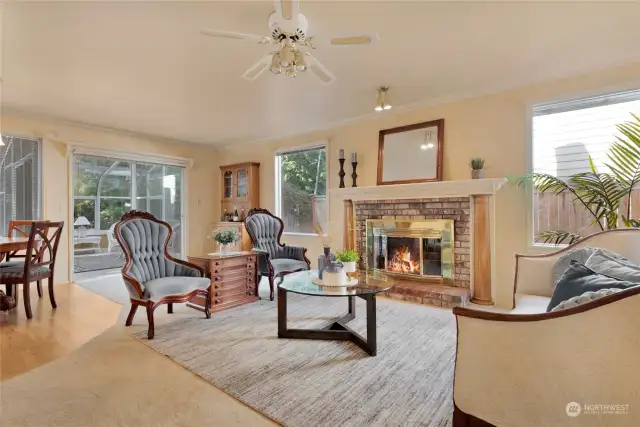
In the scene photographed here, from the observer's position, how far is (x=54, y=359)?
2.33m

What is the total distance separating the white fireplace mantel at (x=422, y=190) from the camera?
3488 mm

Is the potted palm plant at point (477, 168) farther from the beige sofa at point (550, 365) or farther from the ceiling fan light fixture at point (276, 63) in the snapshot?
the beige sofa at point (550, 365)

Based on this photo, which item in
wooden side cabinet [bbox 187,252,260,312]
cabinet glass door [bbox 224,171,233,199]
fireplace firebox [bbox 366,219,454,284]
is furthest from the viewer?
cabinet glass door [bbox 224,171,233,199]

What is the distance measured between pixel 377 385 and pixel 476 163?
2.68m

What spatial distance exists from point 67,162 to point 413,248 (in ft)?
17.3

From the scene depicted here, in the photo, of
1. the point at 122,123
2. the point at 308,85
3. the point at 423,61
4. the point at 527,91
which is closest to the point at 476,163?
the point at 527,91

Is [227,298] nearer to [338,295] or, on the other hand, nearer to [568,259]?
[338,295]

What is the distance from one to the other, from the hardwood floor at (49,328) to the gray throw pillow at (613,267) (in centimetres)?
366

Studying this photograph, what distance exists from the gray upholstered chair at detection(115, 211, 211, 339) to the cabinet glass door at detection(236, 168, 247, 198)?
289 cm

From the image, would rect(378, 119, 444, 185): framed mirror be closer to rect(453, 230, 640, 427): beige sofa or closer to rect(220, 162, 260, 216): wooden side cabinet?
rect(220, 162, 260, 216): wooden side cabinet

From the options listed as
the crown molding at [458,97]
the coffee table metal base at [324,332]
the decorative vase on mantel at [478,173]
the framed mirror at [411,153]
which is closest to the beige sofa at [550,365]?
the coffee table metal base at [324,332]

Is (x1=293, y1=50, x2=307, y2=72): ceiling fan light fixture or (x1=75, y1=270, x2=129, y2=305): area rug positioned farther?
(x1=75, y1=270, x2=129, y2=305): area rug

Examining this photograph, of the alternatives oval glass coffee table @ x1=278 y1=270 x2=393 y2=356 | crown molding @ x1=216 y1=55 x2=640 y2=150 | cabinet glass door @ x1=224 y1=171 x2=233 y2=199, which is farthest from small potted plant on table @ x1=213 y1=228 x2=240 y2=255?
cabinet glass door @ x1=224 y1=171 x2=233 y2=199

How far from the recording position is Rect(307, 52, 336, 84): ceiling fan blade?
224cm
